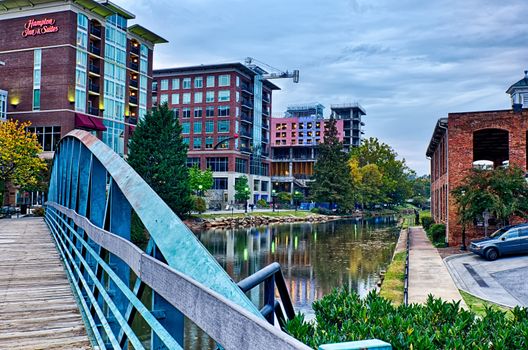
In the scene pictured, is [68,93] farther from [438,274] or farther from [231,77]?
[438,274]

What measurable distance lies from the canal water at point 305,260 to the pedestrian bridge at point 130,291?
5.12 m

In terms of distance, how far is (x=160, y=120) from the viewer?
47.2m

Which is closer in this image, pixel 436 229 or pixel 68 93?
pixel 436 229

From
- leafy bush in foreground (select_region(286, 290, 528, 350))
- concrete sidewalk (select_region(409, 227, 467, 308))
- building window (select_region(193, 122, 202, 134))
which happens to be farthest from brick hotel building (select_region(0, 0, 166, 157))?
leafy bush in foreground (select_region(286, 290, 528, 350))

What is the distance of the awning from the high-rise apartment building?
2250 inches

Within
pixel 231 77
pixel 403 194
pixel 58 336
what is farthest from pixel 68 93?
pixel 403 194

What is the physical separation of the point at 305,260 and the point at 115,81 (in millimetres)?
42080

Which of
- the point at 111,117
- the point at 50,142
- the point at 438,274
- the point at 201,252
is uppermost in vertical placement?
the point at 111,117

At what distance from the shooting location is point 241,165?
8631cm

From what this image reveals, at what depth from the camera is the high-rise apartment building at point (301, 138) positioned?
366 ft

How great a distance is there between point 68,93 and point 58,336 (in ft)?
169

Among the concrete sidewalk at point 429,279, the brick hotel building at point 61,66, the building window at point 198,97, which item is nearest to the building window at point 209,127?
the building window at point 198,97

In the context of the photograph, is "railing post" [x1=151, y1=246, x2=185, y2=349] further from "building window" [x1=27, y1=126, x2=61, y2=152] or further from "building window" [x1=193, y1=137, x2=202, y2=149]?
"building window" [x1=193, y1=137, x2=202, y2=149]

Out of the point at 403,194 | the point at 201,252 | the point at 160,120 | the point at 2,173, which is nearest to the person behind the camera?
the point at 201,252
